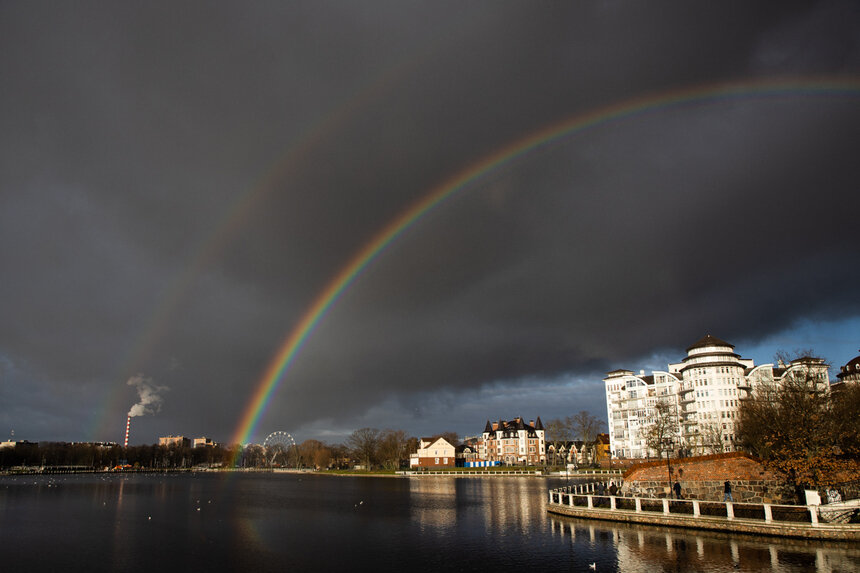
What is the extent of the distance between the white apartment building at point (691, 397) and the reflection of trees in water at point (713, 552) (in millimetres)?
71431

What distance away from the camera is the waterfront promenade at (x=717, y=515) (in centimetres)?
3034

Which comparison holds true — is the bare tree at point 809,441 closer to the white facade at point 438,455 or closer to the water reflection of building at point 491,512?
the water reflection of building at point 491,512

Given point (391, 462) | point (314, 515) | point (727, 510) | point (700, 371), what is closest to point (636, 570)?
point (727, 510)

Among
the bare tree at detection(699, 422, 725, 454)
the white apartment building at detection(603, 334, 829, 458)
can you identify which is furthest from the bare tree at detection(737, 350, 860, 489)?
the white apartment building at detection(603, 334, 829, 458)

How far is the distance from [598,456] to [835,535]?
509ft

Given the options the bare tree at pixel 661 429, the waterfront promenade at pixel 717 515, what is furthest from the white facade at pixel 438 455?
the waterfront promenade at pixel 717 515

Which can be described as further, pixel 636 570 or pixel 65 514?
pixel 65 514

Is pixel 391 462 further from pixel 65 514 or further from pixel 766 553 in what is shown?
pixel 766 553

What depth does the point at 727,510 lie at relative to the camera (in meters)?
34.5

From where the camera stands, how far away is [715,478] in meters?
41.8

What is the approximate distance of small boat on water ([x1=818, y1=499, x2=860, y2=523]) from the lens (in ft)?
102

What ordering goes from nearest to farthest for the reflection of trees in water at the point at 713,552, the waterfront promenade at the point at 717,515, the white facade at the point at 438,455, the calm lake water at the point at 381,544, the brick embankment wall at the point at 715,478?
the reflection of trees in water at the point at 713,552 < the calm lake water at the point at 381,544 < the waterfront promenade at the point at 717,515 < the brick embankment wall at the point at 715,478 < the white facade at the point at 438,455

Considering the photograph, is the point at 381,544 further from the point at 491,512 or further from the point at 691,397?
the point at 691,397

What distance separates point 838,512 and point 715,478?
10596mm
